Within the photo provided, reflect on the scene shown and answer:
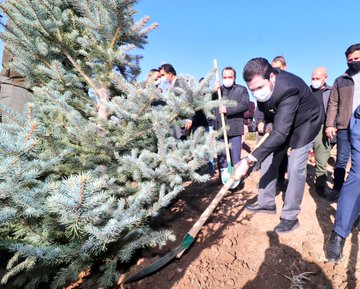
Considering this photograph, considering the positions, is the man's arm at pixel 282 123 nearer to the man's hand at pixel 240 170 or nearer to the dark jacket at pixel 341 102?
the man's hand at pixel 240 170

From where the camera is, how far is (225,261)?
233 cm

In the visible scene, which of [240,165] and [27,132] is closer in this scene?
[27,132]

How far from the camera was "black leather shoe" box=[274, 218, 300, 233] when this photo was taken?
9.01 feet

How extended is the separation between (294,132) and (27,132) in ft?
8.61

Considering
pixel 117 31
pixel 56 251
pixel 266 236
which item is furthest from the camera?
pixel 266 236

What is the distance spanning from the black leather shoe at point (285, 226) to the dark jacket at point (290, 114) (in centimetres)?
81

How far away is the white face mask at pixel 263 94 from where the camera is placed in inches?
106

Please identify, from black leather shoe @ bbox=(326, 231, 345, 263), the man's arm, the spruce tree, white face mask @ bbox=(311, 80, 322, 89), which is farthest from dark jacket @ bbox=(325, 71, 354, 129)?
the spruce tree

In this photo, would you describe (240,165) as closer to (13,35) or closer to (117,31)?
(117,31)

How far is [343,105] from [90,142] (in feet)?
11.9

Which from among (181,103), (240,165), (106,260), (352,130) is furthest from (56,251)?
(352,130)

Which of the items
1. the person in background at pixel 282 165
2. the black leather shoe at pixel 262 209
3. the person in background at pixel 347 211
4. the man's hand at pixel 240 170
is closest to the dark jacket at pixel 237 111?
the person in background at pixel 282 165

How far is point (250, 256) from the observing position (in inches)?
93.6

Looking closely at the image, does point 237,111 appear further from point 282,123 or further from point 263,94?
point 282,123
